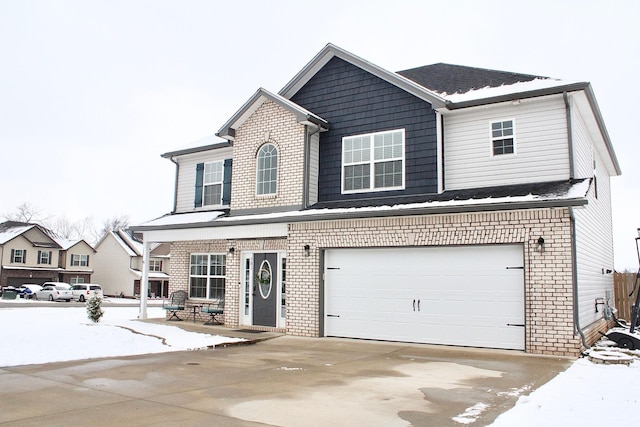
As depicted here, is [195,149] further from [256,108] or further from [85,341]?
[85,341]

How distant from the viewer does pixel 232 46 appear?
1021 inches

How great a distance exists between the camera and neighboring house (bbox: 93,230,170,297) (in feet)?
175

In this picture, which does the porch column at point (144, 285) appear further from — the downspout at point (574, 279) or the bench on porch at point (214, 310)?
the downspout at point (574, 279)

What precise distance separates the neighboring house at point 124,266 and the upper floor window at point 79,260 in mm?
1965

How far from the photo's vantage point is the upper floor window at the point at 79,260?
53.0 metres

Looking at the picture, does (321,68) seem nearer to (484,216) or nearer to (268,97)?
(268,97)

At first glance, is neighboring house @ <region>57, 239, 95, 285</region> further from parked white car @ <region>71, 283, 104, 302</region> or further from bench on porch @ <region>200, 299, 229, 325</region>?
bench on porch @ <region>200, 299, 229, 325</region>

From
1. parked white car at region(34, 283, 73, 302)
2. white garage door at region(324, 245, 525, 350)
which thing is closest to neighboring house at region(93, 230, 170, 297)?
parked white car at region(34, 283, 73, 302)

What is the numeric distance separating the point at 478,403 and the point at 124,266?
52070 millimetres

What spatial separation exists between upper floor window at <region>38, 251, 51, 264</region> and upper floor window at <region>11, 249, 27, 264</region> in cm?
138

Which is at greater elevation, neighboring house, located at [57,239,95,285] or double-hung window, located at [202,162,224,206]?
double-hung window, located at [202,162,224,206]

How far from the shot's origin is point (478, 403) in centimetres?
656

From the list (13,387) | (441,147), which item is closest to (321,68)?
(441,147)

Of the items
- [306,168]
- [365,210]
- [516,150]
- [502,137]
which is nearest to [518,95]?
[502,137]
